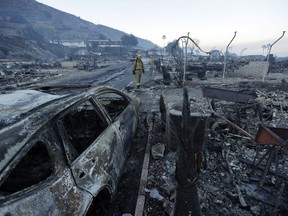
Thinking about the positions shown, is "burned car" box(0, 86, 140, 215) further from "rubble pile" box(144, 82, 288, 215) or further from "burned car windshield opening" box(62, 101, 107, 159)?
"rubble pile" box(144, 82, 288, 215)

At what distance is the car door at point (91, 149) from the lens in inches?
99.8

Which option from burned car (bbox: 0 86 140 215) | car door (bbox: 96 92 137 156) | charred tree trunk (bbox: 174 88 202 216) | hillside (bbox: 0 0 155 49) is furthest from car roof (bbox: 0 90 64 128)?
hillside (bbox: 0 0 155 49)

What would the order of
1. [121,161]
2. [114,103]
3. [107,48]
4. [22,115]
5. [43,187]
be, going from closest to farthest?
[43,187]
[22,115]
[121,161]
[114,103]
[107,48]

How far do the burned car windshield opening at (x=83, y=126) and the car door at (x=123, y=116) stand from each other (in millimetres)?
288

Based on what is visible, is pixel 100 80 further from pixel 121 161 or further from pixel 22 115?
pixel 22 115

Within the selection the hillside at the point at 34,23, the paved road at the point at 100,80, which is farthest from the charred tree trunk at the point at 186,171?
the hillside at the point at 34,23

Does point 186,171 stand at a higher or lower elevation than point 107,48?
higher

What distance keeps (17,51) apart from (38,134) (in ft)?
217

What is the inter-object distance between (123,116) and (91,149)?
5.01 ft

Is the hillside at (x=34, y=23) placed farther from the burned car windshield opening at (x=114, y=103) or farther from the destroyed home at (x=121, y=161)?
the destroyed home at (x=121, y=161)

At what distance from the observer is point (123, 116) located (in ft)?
14.1

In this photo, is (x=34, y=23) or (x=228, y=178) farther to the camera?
(x=34, y=23)

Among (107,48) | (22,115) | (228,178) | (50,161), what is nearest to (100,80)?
(228,178)

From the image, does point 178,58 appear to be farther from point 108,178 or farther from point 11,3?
point 11,3
